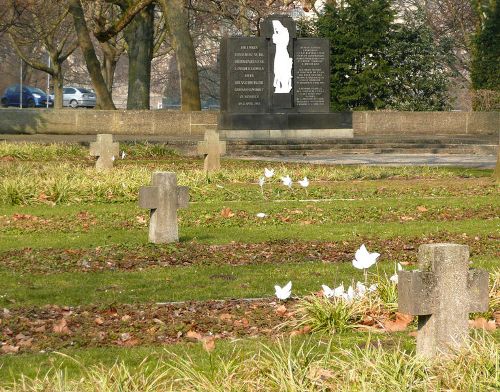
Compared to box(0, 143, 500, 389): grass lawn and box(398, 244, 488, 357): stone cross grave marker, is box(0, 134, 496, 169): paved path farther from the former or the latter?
box(398, 244, 488, 357): stone cross grave marker

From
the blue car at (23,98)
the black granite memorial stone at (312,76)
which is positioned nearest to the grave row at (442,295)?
the black granite memorial stone at (312,76)

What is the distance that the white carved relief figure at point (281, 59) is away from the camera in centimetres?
3491

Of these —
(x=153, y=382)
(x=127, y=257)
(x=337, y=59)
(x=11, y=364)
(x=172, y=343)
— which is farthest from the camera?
(x=337, y=59)

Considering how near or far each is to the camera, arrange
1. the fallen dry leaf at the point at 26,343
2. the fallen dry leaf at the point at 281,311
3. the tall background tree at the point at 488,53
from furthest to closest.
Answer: the tall background tree at the point at 488,53
the fallen dry leaf at the point at 281,311
the fallen dry leaf at the point at 26,343

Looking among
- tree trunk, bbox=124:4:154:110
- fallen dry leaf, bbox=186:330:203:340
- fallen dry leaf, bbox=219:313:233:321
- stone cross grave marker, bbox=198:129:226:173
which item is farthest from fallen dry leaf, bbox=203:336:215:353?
tree trunk, bbox=124:4:154:110

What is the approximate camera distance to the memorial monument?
34.8 metres

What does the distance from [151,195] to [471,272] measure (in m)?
6.46

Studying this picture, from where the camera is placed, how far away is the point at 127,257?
11.9 m

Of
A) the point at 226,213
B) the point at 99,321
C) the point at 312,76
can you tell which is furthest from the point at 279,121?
the point at 99,321

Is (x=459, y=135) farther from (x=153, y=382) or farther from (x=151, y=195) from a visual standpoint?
(x=153, y=382)

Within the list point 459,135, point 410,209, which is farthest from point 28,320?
point 459,135

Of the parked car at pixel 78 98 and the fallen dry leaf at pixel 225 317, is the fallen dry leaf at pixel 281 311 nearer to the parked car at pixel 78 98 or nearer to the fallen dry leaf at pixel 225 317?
the fallen dry leaf at pixel 225 317

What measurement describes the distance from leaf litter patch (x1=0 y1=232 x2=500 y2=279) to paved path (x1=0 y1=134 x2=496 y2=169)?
14.9 m

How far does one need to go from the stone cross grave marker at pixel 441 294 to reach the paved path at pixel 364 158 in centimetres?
2116
